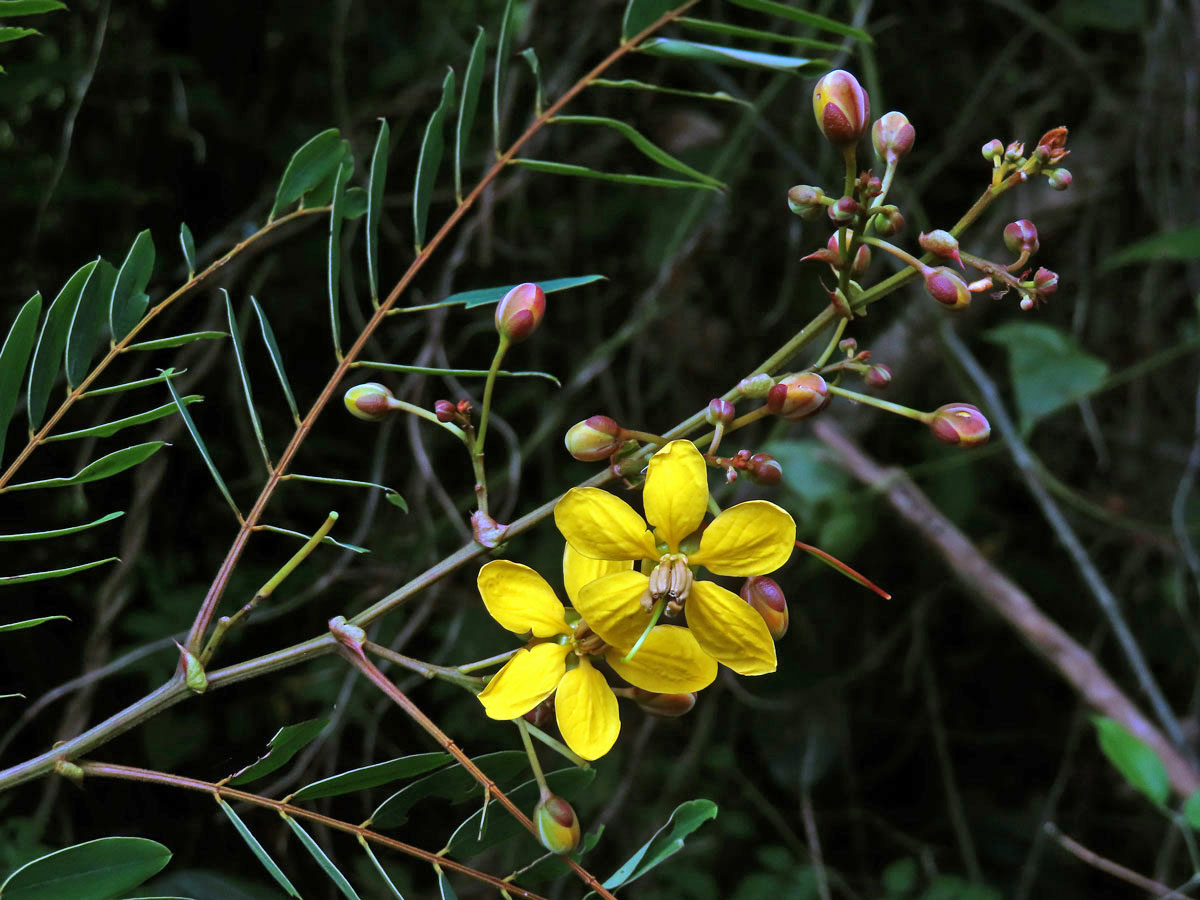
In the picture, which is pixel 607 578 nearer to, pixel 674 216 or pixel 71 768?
pixel 71 768

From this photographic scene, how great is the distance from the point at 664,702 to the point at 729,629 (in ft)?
0.23

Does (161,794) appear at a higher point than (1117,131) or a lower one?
lower

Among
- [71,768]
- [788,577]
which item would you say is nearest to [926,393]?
[788,577]

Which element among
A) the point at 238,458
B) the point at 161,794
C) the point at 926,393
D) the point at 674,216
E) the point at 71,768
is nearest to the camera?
the point at 71,768

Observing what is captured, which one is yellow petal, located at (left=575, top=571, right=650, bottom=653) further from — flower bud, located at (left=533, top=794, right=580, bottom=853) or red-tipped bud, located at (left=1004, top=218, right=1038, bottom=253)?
red-tipped bud, located at (left=1004, top=218, right=1038, bottom=253)

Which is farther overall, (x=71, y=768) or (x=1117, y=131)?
(x=1117, y=131)

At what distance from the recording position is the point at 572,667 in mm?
587

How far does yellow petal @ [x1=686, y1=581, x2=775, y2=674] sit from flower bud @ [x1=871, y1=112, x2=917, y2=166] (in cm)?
28

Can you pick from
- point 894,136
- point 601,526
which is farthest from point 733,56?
point 601,526

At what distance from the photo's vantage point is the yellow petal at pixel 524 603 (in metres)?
0.57

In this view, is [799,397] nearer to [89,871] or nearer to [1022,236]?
[1022,236]

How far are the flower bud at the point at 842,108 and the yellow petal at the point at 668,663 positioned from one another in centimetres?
29

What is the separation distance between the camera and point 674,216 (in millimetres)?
1620

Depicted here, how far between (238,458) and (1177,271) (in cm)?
157
